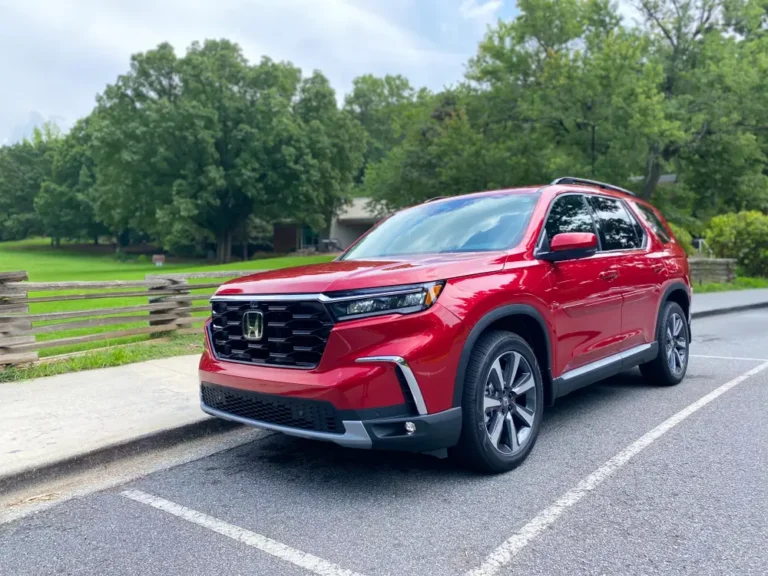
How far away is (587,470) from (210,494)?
93.5 inches

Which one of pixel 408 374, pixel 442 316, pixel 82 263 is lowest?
pixel 82 263

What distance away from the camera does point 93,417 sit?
500cm

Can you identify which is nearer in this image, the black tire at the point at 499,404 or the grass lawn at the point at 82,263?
the black tire at the point at 499,404

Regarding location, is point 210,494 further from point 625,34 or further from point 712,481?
point 625,34

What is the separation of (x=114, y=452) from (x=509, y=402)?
280 cm

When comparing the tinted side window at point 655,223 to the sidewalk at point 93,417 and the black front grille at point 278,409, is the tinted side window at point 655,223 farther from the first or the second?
the sidewalk at point 93,417

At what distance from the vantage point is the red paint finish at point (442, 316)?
3.28 meters

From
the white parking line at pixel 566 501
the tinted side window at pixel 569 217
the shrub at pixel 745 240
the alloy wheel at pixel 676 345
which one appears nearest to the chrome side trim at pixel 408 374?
the white parking line at pixel 566 501

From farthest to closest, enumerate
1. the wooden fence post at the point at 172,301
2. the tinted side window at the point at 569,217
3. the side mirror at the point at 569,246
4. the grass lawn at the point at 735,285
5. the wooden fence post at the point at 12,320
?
the grass lawn at the point at 735,285
the wooden fence post at the point at 172,301
the wooden fence post at the point at 12,320
the tinted side window at the point at 569,217
the side mirror at the point at 569,246

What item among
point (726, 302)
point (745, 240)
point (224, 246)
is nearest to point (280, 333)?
point (726, 302)

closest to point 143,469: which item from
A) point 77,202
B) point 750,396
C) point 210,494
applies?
point 210,494

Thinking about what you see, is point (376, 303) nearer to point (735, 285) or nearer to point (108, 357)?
point (108, 357)

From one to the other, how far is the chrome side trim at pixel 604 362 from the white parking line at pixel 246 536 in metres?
2.27

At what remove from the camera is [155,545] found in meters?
3.06
